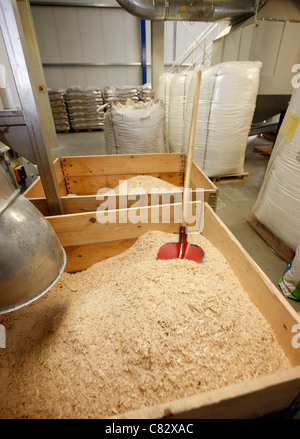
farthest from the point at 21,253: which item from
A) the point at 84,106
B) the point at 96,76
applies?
the point at 96,76

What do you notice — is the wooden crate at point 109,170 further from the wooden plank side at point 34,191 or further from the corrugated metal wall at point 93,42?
the corrugated metal wall at point 93,42

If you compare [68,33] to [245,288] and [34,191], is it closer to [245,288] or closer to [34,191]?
[34,191]

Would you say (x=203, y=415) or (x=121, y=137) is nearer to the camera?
(x=203, y=415)

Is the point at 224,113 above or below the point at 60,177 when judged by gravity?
above

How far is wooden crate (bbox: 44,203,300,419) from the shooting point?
51 centimetres

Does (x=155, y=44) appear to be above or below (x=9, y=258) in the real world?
above

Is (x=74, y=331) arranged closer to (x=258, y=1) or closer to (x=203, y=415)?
(x=203, y=415)

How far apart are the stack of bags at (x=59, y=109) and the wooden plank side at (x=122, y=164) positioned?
5451 mm

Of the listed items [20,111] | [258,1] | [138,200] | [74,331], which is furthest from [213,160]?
[74,331]

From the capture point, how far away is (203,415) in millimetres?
525

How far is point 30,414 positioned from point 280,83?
3.99 m

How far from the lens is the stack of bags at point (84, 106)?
630 cm

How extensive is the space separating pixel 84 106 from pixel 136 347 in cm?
726

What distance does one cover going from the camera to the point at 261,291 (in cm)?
85
